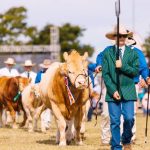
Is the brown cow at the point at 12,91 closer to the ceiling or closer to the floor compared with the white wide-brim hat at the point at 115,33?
closer to the floor

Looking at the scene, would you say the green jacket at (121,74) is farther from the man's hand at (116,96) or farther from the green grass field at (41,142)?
the green grass field at (41,142)

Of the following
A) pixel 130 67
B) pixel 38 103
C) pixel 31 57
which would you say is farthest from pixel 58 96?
pixel 31 57

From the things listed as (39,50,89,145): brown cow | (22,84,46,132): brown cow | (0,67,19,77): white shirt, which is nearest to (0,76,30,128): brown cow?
(22,84,46,132): brown cow

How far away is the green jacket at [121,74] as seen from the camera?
491 inches

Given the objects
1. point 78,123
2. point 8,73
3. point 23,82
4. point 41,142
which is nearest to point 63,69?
point 78,123

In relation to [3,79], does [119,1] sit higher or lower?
higher

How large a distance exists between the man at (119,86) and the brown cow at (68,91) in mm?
1870

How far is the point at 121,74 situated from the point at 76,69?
216cm

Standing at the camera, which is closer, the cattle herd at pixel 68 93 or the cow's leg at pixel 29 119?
the cattle herd at pixel 68 93

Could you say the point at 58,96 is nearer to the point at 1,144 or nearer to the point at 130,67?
the point at 1,144

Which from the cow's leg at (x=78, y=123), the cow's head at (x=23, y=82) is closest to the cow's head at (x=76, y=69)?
the cow's leg at (x=78, y=123)

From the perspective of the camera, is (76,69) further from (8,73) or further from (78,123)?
(8,73)

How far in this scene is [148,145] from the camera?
49.2 ft

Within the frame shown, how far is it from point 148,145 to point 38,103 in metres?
5.77
